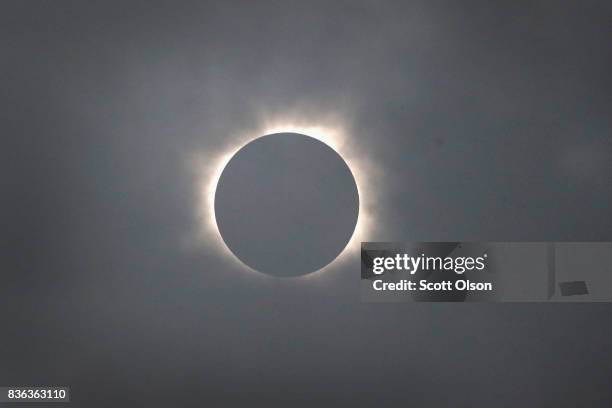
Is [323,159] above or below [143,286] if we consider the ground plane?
above

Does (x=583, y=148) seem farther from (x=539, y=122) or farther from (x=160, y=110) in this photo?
(x=160, y=110)


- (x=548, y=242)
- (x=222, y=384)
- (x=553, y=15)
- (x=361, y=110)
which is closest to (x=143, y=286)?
(x=222, y=384)

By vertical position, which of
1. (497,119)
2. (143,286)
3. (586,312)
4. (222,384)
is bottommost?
(222,384)

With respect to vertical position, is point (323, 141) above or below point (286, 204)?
above
